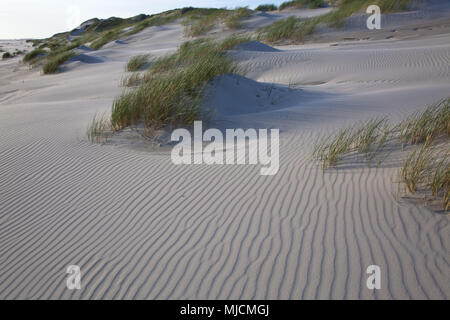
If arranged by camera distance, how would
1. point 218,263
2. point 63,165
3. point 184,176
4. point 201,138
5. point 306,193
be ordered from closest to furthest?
point 218,263
point 306,193
point 184,176
point 63,165
point 201,138

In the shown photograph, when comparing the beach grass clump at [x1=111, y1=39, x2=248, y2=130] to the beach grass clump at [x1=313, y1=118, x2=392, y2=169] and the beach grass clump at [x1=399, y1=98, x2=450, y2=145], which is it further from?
the beach grass clump at [x1=399, y1=98, x2=450, y2=145]

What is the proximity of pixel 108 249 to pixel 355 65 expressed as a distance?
1094 cm

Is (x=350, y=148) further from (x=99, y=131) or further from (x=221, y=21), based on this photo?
(x=221, y=21)

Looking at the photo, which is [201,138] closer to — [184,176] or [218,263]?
[184,176]

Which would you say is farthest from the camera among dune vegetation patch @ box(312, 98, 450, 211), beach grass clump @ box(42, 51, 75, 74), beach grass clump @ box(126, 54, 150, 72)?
beach grass clump @ box(42, 51, 75, 74)

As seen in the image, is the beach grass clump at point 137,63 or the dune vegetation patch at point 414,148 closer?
the dune vegetation patch at point 414,148

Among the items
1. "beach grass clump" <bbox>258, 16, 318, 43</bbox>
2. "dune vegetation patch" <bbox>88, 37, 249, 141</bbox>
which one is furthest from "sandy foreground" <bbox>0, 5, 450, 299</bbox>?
"beach grass clump" <bbox>258, 16, 318, 43</bbox>

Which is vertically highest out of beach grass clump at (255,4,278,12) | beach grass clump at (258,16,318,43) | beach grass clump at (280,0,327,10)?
beach grass clump at (255,4,278,12)

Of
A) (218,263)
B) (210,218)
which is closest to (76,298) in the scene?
(218,263)

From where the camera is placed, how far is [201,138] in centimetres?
538

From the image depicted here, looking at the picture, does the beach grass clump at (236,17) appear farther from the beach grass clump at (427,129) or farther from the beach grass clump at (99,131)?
the beach grass clump at (427,129)

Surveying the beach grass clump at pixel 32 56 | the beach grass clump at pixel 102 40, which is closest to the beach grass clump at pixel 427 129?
the beach grass clump at pixel 32 56

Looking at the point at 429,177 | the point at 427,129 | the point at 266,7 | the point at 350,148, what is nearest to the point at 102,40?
the point at 266,7

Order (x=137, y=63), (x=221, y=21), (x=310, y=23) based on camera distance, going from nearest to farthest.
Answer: (x=137, y=63) < (x=310, y=23) < (x=221, y=21)
